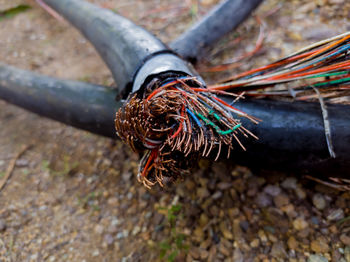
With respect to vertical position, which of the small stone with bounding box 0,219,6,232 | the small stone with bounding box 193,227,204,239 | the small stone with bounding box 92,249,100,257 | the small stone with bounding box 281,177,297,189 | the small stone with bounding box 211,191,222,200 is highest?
the small stone with bounding box 281,177,297,189

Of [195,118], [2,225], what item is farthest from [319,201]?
[2,225]

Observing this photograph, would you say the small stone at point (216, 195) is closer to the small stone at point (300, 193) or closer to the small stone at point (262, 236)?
the small stone at point (262, 236)

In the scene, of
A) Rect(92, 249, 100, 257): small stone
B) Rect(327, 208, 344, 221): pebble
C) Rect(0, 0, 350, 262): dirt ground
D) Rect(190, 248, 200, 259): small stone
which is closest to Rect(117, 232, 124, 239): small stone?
Rect(0, 0, 350, 262): dirt ground

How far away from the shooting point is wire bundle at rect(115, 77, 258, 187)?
A: 1122 mm

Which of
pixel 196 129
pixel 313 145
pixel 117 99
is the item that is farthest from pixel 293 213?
pixel 117 99

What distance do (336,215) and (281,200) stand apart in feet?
0.79

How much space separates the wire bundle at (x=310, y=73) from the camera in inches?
51.4

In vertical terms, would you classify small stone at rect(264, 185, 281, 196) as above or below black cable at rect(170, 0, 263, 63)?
below

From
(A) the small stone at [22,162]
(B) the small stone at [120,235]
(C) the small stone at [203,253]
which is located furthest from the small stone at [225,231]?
(A) the small stone at [22,162]

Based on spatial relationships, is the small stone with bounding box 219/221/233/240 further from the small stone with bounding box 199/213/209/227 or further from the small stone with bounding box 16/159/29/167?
the small stone with bounding box 16/159/29/167

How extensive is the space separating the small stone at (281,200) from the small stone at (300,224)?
9 centimetres

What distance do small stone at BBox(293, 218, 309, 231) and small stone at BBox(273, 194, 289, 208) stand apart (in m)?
0.09

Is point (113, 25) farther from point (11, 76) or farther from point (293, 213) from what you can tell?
point (293, 213)

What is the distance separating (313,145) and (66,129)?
1.53 metres
